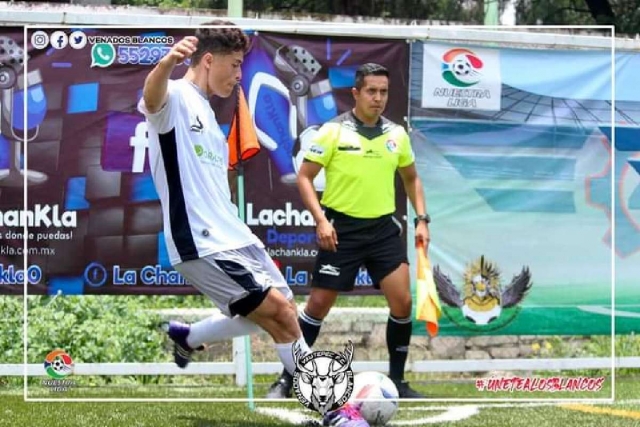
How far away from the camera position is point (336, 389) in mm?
5180

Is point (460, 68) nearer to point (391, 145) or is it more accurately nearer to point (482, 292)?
point (391, 145)

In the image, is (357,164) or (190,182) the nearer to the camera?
(190,182)

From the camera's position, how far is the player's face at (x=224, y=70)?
16.5ft

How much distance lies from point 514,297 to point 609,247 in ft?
2.78

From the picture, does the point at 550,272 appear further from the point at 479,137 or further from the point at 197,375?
the point at 197,375

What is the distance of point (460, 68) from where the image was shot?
7965 mm

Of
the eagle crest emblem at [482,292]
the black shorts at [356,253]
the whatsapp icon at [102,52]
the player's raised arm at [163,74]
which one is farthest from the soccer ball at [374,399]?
the whatsapp icon at [102,52]

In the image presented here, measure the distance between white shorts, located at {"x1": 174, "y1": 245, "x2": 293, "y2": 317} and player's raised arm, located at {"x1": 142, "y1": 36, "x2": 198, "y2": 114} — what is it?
0.74 metres

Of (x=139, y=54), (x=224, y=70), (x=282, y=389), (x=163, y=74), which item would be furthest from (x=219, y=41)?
(x=139, y=54)

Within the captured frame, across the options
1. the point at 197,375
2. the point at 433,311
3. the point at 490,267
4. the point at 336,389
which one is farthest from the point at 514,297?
the point at 336,389

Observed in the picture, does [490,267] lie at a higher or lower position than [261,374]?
higher

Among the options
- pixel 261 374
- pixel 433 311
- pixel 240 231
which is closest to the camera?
pixel 240 231

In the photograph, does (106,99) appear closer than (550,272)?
Yes

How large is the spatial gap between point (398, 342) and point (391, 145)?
47.9 inches
